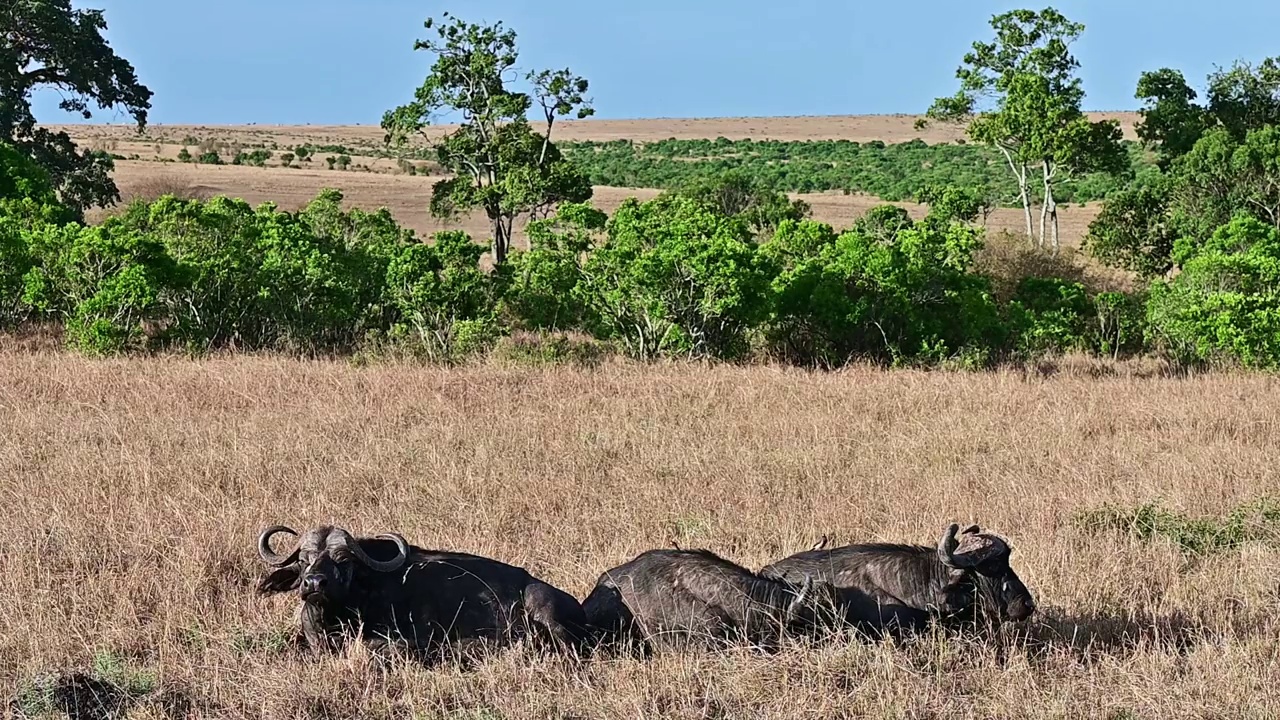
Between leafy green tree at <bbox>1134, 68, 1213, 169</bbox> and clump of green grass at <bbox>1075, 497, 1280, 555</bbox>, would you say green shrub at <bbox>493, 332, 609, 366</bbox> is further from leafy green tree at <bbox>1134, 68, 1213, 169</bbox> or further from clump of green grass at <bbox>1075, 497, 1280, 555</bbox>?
leafy green tree at <bbox>1134, 68, 1213, 169</bbox>

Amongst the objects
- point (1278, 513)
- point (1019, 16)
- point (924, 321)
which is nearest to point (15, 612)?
point (1278, 513)

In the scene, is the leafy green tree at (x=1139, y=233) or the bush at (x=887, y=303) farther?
the leafy green tree at (x=1139, y=233)

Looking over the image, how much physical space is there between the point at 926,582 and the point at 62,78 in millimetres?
28934

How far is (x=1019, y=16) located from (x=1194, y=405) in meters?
16.0

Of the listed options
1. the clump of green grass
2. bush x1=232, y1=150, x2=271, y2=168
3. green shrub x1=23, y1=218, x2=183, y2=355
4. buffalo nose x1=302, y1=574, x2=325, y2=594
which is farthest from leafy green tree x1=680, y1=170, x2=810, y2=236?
bush x1=232, y1=150, x2=271, y2=168

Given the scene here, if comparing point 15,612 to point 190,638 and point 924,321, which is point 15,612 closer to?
point 190,638

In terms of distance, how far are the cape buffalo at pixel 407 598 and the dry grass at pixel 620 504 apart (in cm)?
27

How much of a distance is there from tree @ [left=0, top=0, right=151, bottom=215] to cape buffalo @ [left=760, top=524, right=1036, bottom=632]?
82.8 ft

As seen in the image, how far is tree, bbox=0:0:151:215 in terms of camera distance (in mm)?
28609

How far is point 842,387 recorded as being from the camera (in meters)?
15.1

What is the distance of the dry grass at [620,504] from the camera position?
5.66 metres

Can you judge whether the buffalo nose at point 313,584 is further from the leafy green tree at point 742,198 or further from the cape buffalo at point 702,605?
the leafy green tree at point 742,198

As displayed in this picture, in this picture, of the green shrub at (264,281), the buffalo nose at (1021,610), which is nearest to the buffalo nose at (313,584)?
the buffalo nose at (1021,610)

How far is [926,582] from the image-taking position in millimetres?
6566
